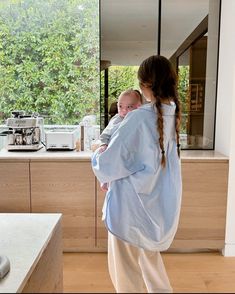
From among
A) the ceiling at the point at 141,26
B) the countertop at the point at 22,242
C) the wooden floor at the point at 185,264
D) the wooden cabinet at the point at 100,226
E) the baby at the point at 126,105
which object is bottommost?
the wooden floor at the point at 185,264

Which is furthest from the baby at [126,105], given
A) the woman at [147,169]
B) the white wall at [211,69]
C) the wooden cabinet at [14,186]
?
the white wall at [211,69]

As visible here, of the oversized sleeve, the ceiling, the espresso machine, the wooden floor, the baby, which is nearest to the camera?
the oversized sleeve

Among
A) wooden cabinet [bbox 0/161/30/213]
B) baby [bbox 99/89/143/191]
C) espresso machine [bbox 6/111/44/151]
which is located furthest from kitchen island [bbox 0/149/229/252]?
baby [bbox 99/89/143/191]

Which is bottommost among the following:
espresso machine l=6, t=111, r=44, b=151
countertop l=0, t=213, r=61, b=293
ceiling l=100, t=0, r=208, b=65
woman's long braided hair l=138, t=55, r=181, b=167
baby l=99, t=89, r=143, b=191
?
countertop l=0, t=213, r=61, b=293

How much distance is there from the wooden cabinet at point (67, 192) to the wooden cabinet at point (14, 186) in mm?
58

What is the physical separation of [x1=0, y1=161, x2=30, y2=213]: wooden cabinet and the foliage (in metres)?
0.78

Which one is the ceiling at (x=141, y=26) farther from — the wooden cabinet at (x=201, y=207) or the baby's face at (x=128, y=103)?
the baby's face at (x=128, y=103)

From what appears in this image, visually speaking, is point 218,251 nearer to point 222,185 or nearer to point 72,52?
point 222,185

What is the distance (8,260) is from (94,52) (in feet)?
8.36

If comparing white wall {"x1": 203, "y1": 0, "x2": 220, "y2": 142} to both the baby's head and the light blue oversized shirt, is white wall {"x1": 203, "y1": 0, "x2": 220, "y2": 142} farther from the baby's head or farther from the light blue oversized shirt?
the light blue oversized shirt

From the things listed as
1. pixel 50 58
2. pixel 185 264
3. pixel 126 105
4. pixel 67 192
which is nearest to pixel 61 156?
pixel 67 192

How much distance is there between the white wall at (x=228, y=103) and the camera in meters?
2.88

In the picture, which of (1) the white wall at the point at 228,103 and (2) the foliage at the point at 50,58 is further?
(2) the foliage at the point at 50,58

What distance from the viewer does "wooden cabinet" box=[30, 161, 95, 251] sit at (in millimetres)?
2869
